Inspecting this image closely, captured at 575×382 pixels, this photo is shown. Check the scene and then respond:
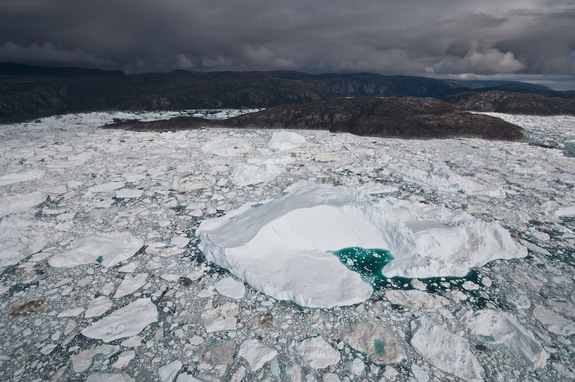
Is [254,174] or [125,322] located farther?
[254,174]

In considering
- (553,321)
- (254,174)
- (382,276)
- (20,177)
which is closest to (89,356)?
(382,276)

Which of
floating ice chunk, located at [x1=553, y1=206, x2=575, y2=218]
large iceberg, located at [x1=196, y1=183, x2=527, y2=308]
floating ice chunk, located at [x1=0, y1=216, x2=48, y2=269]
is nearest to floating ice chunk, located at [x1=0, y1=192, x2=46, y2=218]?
floating ice chunk, located at [x1=0, y1=216, x2=48, y2=269]

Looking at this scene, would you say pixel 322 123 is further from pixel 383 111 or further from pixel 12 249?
pixel 12 249

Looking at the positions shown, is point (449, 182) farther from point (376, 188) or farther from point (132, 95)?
point (132, 95)

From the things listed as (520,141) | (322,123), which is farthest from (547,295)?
(322,123)

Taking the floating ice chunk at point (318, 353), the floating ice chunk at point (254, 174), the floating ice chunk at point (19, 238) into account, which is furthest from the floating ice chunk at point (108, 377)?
the floating ice chunk at point (254, 174)

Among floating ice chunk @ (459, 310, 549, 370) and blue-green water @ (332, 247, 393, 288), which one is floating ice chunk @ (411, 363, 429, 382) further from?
blue-green water @ (332, 247, 393, 288)

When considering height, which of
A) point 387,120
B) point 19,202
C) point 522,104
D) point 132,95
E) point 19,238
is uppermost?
point 132,95

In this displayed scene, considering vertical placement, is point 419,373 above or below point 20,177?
below

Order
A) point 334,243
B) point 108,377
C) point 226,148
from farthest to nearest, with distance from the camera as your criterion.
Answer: point 226,148 → point 334,243 → point 108,377
